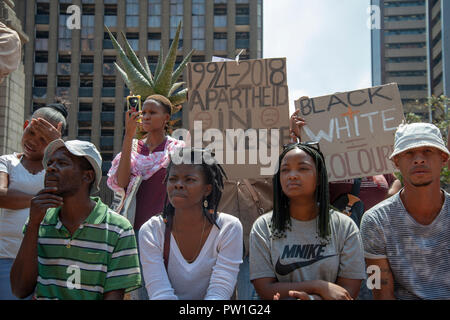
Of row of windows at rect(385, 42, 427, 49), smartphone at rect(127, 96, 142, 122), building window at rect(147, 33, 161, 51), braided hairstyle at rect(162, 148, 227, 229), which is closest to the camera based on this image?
braided hairstyle at rect(162, 148, 227, 229)

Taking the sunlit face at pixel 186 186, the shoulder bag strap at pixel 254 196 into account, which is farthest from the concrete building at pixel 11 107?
the sunlit face at pixel 186 186

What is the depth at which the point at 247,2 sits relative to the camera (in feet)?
187

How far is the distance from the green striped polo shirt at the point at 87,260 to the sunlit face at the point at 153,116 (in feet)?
5.53

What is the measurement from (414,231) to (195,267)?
1.50 m

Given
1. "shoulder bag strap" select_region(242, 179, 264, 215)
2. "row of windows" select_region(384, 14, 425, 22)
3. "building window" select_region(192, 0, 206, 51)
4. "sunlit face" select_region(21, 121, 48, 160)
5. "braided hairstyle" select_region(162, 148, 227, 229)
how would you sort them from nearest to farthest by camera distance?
"braided hairstyle" select_region(162, 148, 227, 229)
"sunlit face" select_region(21, 121, 48, 160)
"shoulder bag strap" select_region(242, 179, 264, 215)
"building window" select_region(192, 0, 206, 51)
"row of windows" select_region(384, 14, 425, 22)

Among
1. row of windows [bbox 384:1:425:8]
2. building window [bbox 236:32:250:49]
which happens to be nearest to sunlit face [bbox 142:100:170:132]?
building window [bbox 236:32:250:49]

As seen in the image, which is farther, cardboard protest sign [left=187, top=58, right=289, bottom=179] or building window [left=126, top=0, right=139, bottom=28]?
building window [left=126, top=0, right=139, bottom=28]

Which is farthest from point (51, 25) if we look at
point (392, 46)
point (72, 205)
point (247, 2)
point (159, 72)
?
point (392, 46)

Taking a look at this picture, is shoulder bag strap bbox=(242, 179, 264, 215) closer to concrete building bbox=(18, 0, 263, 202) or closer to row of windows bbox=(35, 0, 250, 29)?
concrete building bbox=(18, 0, 263, 202)

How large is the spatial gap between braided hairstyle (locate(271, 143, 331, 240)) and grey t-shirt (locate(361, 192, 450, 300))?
0.36 m

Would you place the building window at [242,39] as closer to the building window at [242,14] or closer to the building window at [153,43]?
the building window at [242,14]

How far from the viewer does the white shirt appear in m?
3.77

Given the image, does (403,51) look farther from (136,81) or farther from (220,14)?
(136,81)

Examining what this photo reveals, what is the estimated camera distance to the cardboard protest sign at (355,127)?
4.68 metres
